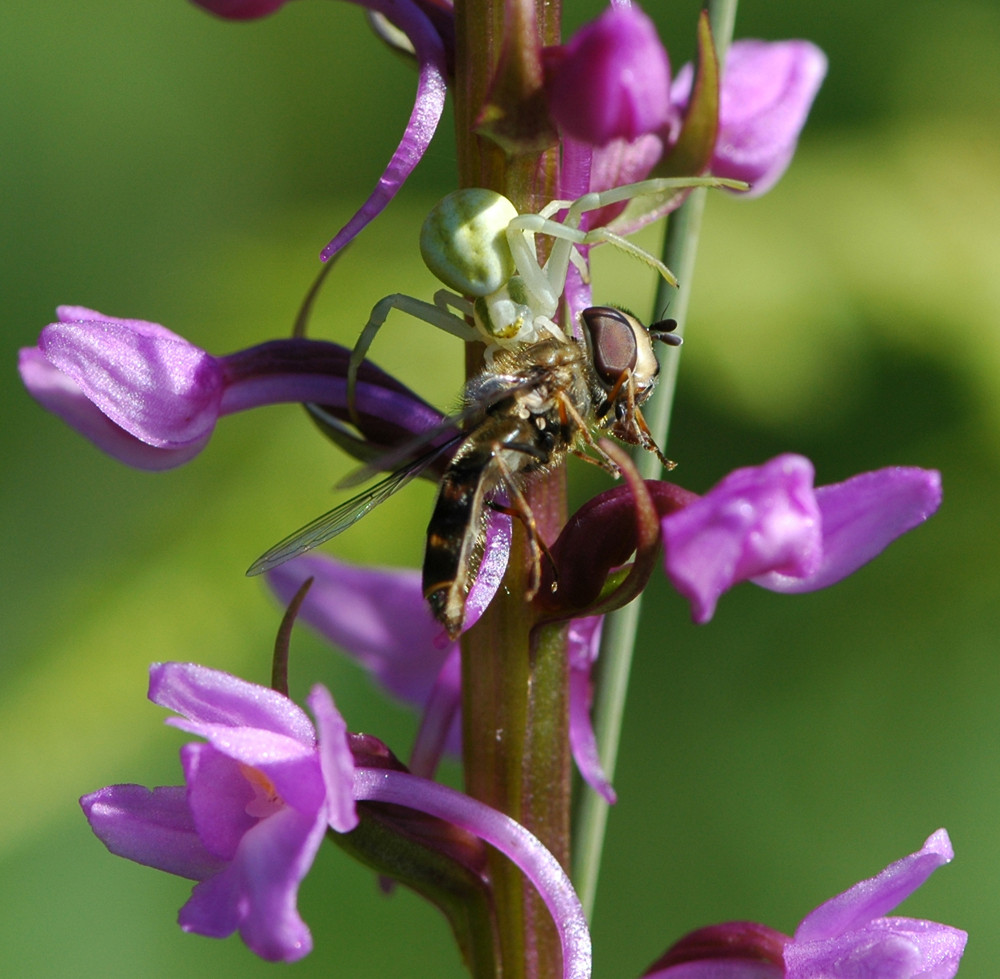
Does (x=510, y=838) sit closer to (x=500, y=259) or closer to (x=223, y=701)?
(x=223, y=701)

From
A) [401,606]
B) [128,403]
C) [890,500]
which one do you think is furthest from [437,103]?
[401,606]

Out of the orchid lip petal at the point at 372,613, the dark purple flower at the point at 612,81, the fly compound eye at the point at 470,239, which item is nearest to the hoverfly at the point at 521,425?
the fly compound eye at the point at 470,239

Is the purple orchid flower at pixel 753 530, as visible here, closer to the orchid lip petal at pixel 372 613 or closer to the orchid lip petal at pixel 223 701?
the orchid lip petal at pixel 223 701

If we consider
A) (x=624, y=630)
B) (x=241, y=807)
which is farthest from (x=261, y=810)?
(x=624, y=630)

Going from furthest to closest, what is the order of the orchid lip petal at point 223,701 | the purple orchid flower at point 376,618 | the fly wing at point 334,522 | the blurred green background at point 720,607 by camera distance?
the blurred green background at point 720,607
the purple orchid flower at point 376,618
the fly wing at point 334,522
the orchid lip petal at point 223,701

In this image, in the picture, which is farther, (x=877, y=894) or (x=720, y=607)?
(x=720, y=607)

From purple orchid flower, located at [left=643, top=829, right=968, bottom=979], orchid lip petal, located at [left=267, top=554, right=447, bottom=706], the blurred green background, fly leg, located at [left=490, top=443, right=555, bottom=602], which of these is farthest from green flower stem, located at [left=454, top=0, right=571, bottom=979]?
the blurred green background

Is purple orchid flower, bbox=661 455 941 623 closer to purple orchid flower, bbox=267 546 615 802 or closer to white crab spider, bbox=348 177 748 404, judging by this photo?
white crab spider, bbox=348 177 748 404
